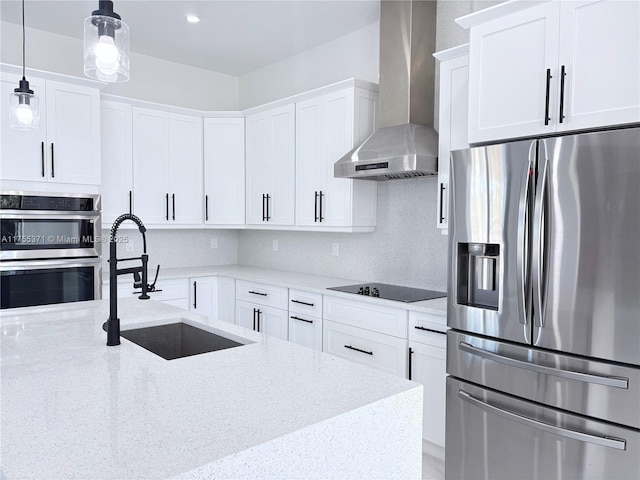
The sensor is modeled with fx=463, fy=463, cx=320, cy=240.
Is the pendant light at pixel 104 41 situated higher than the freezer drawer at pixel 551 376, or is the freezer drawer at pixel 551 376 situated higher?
the pendant light at pixel 104 41

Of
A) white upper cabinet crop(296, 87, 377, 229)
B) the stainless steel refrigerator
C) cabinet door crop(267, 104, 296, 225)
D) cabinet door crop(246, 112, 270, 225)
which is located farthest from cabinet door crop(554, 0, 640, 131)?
cabinet door crop(246, 112, 270, 225)

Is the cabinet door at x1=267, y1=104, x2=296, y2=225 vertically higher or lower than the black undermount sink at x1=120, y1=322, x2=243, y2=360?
higher

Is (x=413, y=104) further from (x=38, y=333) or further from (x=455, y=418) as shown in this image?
(x=38, y=333)

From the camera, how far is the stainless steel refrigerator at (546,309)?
1779 millimetres

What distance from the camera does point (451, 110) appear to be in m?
2.77

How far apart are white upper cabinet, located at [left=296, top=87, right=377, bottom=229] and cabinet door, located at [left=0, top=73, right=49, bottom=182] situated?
1.92 m

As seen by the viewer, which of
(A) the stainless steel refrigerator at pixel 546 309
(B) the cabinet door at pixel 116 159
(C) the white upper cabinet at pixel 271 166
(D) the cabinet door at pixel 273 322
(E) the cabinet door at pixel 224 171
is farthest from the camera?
(E) the cabinet door at pixel 224 171

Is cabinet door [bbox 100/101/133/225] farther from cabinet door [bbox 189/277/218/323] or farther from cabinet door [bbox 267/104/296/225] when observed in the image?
cabinet door [bbox 267/104/296/225]

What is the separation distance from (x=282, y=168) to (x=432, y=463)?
8.51 feet

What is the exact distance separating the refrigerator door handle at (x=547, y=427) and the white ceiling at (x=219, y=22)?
2.77 meters

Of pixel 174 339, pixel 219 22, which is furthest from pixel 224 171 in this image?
pixel 174 339

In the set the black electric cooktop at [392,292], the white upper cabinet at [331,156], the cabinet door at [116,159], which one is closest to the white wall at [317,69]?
the white upper cabinet at [331,156]

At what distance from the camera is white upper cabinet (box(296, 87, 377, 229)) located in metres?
3.50

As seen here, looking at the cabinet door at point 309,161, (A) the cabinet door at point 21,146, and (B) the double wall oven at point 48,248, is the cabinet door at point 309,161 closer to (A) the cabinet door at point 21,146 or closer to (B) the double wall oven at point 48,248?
(B) the double wall oven at point 48,248
